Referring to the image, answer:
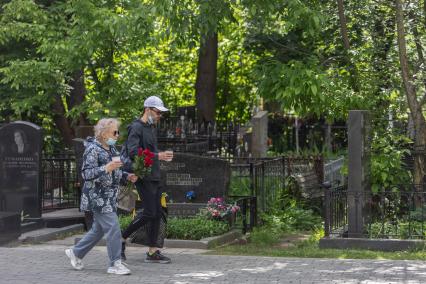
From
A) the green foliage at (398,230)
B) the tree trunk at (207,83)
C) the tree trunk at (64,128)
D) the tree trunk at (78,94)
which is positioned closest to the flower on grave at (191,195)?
the green foliage at (398,230)

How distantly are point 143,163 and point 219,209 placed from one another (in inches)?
122

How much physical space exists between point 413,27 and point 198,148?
509cm

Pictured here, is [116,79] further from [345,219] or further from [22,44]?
[345,219]

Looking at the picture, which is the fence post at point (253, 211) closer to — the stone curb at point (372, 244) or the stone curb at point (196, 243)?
the stone curb at point (196, 243)

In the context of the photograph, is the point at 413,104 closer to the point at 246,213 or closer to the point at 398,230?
the point at 398,230

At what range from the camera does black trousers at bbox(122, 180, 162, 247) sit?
33.1ft

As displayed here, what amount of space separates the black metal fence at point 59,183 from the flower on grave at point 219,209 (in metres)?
3.61

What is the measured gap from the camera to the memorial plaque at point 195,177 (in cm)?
1327

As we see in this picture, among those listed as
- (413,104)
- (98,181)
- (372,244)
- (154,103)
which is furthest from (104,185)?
(413,104)

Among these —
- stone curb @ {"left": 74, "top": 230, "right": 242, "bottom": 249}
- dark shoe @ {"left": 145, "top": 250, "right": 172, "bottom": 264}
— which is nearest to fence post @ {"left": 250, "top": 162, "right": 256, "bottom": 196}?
stone curb @ {"left": 74, "top": 230, "right": 242, "bottom": 249}

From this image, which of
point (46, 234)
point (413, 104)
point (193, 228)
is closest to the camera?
point (193, 228)

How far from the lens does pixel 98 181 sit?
9.45 meters

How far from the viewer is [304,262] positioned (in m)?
10.5

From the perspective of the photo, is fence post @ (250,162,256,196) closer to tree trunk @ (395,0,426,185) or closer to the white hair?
tree trunk @ (395,0,426,185)
